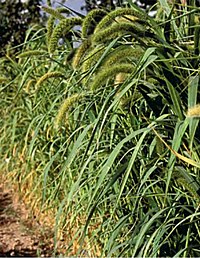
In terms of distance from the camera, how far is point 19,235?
4.16 metres

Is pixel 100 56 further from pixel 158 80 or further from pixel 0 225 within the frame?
pixel 0 225

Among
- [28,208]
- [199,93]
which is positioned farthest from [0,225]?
[199,93]

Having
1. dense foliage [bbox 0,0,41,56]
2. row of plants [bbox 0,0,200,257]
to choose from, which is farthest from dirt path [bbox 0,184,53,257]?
dense foliage [bbox 0,0,41,56]

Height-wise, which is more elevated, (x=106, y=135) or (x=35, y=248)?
(x=106, y=135)

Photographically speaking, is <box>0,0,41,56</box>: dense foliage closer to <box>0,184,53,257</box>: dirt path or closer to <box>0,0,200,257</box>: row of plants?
<box>0,184,53,257</box>: dirt path

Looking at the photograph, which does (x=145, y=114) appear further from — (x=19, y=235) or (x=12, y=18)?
(x=12, y=18)

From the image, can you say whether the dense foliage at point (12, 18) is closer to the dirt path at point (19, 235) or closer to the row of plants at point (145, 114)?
the dirt path at point (19, 235)

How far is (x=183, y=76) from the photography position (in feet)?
6.45

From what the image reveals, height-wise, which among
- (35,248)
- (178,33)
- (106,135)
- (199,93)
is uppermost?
(178,33)

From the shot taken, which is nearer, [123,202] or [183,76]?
[183,76]

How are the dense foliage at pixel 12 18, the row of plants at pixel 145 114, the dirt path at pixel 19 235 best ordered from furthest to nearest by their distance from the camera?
the dense foliage at pixel 12 18 < the dirt path at pixel 19 235 < the row of plants at pixel 145 114

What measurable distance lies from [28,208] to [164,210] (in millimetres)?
2698

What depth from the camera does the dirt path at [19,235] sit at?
12.5 ft

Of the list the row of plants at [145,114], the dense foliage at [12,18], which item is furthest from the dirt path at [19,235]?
the dense foliage at [12,18]
